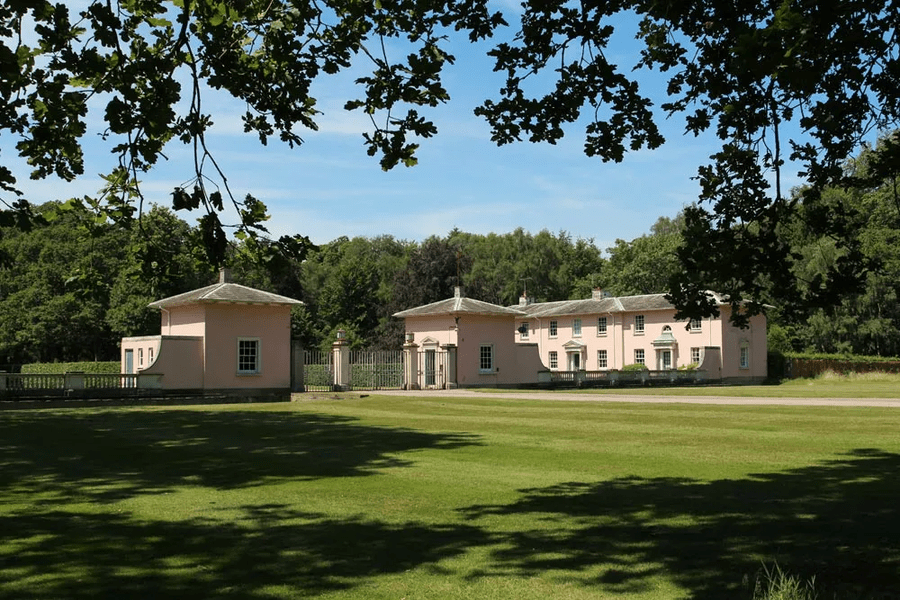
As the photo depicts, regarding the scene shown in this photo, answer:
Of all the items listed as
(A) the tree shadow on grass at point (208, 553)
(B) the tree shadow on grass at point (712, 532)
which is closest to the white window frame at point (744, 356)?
(B) the tree shadow on grass at point (712, 532)

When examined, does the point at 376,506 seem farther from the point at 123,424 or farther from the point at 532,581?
the point at 123,424

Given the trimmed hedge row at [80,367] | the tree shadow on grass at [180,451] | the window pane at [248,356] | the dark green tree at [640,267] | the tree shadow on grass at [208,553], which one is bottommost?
the tree shadow on grass at [180,451]

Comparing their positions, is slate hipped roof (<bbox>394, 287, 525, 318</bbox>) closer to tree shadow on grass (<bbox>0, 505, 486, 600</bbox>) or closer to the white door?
the white door

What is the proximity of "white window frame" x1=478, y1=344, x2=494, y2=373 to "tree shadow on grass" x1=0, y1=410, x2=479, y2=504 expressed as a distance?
22013 mm

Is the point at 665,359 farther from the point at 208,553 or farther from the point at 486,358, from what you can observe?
the point at 208,553

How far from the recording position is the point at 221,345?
115ft

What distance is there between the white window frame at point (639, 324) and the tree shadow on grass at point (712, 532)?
153ft

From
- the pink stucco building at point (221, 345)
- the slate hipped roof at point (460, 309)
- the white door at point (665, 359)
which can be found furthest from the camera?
the white door at point (665, 359)

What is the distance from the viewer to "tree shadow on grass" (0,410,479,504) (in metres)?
10.9

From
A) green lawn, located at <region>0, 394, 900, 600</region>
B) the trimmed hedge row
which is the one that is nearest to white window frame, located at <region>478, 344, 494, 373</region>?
the trimmed hedge row

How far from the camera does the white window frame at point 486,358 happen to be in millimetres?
44094

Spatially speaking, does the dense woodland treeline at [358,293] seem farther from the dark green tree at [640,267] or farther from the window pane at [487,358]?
the window pane at [487,358]

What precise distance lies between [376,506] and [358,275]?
63459 mm

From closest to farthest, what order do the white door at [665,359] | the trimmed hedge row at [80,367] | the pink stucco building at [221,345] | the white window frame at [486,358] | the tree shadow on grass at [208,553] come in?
the tree shadow on grass at [208,553] → the pink stucco building at [221,345] → the white window frame at [486,358] → the trimmed hedge row at [80,367] → the white door at [665,359]
